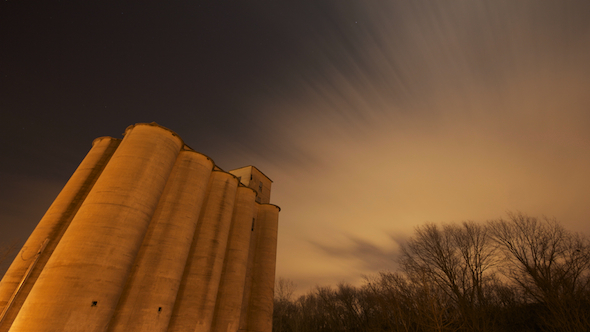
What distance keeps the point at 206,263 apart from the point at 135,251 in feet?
20.8

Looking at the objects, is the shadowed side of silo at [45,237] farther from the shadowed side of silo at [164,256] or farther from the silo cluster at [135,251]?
the shadowed side of silo at [164,256]

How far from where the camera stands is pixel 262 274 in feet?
92.3

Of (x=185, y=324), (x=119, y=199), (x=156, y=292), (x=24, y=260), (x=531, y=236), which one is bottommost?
(x=185, y=324)

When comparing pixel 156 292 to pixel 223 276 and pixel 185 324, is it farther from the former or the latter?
pixel 223 276

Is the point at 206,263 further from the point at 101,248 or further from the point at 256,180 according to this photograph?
the point at 256,180

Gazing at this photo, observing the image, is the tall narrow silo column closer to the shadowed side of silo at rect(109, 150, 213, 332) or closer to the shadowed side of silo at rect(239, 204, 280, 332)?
the shadowed side of silo at rect(239, 204, 280, 332)

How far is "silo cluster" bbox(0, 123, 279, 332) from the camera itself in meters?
12.4

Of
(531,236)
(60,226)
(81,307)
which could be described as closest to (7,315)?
(60,226)

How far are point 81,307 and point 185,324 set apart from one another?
292 inches

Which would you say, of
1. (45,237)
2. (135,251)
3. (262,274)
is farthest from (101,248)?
(262,274)

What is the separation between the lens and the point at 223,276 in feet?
75.5

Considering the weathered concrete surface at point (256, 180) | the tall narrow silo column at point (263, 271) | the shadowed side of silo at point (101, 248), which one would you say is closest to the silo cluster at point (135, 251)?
the shadowed side of silo at point (101, 248)

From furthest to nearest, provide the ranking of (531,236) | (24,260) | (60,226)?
(531,236) → (60,226) → (24,260)

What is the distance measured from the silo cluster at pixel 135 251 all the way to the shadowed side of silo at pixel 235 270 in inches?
3.5
